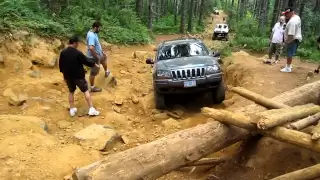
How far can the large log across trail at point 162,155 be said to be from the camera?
3.50 metres

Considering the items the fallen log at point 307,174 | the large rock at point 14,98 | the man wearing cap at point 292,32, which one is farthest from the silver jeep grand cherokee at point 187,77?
the fallen log at point 307,174

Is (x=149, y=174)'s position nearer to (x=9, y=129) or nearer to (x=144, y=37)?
(x=9, y=129)

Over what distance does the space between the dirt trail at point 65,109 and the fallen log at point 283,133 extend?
81 cm

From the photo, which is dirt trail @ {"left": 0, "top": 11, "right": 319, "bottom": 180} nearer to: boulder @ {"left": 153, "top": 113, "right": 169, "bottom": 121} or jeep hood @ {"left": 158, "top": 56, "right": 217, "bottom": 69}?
boulder @ {"left": 153, "top": 113, "right": 169, "bottom": 121}

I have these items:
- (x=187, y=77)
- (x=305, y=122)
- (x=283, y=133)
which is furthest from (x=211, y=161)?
(x=187, y=77)

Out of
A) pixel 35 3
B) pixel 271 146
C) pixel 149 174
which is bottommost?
pixel 271 146

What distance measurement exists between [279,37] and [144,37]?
8.67 m

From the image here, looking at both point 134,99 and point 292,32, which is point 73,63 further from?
point 292,32

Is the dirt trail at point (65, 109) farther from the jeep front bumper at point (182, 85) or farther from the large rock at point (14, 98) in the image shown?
the jeep front bumper at point (182, 85)

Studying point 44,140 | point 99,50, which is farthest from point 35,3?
point 44,140

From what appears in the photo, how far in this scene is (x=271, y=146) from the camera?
5.21 m

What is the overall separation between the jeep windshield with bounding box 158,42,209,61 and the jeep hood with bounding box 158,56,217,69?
33cm

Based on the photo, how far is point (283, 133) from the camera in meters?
4.18

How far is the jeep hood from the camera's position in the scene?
8008mm
